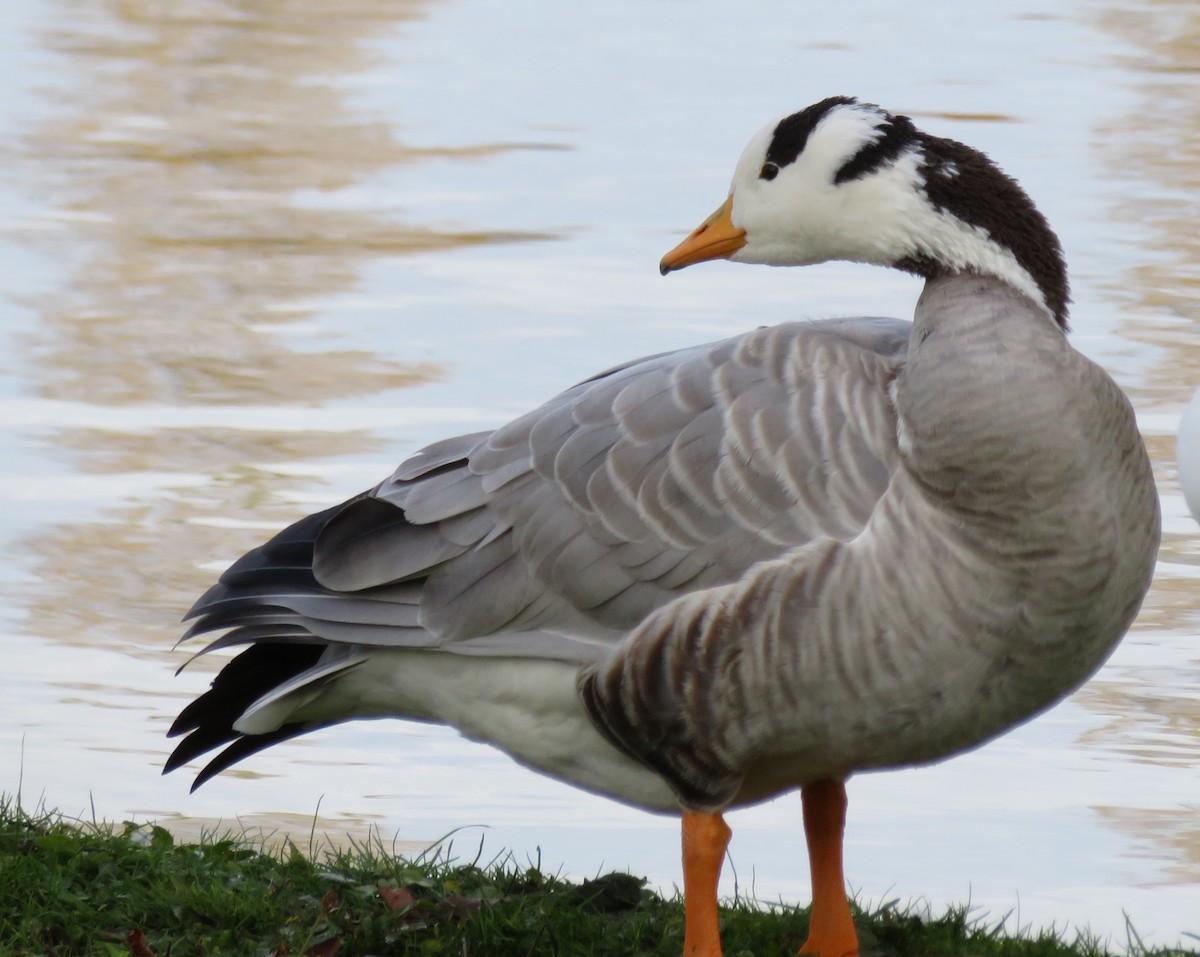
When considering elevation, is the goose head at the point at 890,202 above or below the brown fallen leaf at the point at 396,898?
above

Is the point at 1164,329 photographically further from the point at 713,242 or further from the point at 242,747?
the point at 242,747

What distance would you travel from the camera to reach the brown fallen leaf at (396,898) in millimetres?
5121

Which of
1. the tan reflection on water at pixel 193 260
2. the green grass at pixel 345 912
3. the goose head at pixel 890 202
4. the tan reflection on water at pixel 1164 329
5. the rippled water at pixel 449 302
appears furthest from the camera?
the tan reflection on water at pixel 193 260

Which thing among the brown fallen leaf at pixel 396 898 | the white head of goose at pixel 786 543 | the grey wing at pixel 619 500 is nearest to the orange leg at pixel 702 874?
the white head of goose at pixel 786 543

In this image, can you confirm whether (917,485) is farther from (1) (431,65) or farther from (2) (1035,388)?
(1) (431,65)

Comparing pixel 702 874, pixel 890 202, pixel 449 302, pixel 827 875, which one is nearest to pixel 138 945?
pixel 702 874

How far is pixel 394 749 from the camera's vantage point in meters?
7.19

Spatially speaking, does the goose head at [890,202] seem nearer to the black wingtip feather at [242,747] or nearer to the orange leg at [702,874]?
the orange leg at [702,874]

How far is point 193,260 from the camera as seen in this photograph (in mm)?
12398

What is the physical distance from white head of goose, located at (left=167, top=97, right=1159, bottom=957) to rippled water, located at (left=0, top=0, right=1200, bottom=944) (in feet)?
4.87

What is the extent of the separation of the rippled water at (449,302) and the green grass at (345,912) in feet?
2.38

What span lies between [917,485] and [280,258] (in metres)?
8.40

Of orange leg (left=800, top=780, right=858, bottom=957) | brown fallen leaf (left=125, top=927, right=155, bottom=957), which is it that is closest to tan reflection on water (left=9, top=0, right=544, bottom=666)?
brown fallen leaf (left=125, top=927, right=155, bottom=957)

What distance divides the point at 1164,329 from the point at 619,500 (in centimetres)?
687
